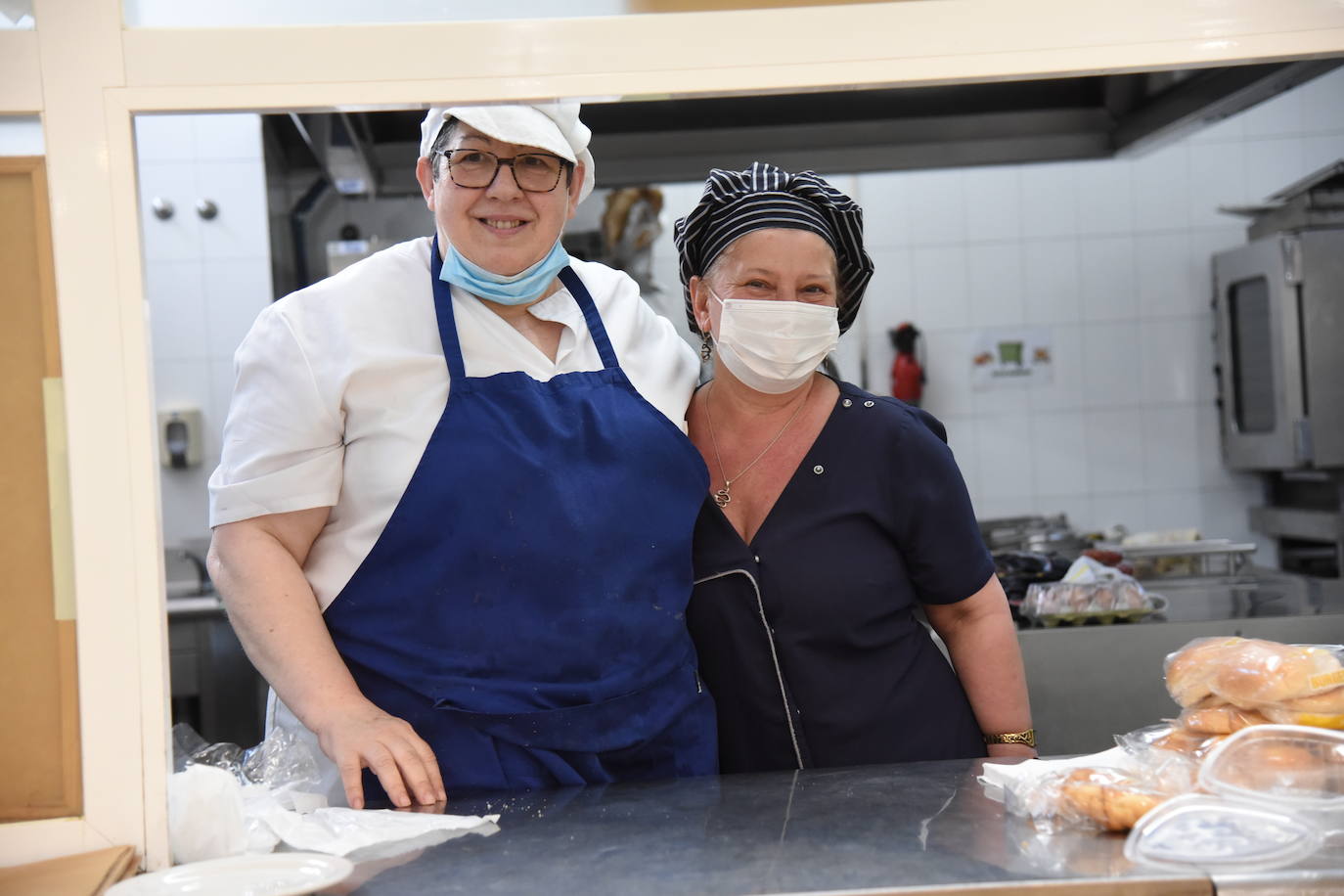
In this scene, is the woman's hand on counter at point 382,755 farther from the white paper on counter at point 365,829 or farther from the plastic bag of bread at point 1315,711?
the plastic bag of bread at point 1315,711

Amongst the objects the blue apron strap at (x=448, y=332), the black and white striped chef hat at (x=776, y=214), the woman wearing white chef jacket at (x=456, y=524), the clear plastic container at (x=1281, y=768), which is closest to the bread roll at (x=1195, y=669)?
the clear plastic container at (x=1281, y=768)

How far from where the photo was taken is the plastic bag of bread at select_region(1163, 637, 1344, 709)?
1038 millimetres

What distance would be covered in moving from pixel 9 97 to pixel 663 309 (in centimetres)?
292

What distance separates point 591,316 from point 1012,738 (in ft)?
2.73

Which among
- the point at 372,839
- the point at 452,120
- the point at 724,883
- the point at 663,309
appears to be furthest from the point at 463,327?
the point at 663,309

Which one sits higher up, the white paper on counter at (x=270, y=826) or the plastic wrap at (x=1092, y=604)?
the white paper on counter at (x=270, y=826)

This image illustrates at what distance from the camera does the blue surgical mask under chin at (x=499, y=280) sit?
1425 millimetres

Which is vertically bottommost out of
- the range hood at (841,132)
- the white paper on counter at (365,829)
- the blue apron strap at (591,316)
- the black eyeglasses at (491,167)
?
the white paper on counter at (365,829)

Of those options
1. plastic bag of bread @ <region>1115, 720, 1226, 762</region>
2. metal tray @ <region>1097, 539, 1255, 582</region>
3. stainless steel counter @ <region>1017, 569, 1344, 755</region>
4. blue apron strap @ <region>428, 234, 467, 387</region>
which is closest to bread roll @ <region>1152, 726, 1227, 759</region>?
plastic bag of bread @ <region>1115, 720, 1226, 762</region>

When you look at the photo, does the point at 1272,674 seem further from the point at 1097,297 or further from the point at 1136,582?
the point at 1097,297

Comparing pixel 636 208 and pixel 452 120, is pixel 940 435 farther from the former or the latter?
pixel 636 208

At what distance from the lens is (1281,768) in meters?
0.95

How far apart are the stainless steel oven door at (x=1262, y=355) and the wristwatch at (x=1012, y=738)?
2802 millimetres

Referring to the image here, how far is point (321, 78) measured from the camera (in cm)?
92
